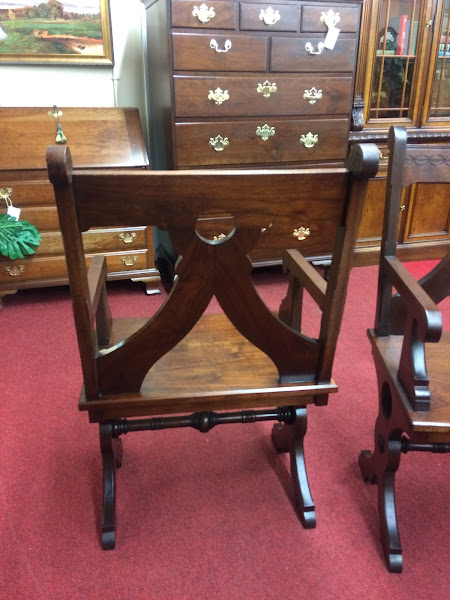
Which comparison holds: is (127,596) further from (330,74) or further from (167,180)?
(330,74)

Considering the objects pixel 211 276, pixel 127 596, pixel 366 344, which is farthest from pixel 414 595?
pixel 366 344

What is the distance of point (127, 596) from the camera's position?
127 centimetres

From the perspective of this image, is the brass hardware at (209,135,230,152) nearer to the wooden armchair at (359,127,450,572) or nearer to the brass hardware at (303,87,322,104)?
the brass hardware at (303,87,322,104)

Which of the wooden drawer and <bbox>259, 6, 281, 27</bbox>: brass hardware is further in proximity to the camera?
the wooden drawer

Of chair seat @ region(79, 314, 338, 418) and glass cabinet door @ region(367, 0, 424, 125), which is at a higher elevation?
glass cabinet door @ region(367, 0, 424, 125)

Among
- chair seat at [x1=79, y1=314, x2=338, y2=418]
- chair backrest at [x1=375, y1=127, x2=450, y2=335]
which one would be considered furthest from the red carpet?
chair backrest at [x1=375, y1=127, x2=450, y2=335]

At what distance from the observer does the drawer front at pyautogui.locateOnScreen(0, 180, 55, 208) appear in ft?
8.54

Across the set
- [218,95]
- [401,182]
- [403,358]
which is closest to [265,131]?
[218,95]

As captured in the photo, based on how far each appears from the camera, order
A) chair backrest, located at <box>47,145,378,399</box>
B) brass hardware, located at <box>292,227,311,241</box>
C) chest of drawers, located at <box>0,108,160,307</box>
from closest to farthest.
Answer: chair backrest, located at <box>47,145,378,399</box>, chest of drawers, located at <box>0,108,160,307</box>, brass hardware, located at <box>292,227,311,241</box>

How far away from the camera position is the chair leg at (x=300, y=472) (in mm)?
1474

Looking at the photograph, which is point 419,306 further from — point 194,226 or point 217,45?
point 217,45

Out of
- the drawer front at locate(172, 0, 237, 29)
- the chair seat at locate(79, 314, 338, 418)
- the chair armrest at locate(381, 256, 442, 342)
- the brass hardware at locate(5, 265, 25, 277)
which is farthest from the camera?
the brass hardware at locate(5, 265, 25, 277)

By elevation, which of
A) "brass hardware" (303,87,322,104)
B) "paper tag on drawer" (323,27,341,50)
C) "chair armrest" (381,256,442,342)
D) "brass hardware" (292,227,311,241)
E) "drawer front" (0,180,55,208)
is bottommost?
"brass hardware" (292,227,311,241)

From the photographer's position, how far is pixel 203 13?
2439 millimetres
